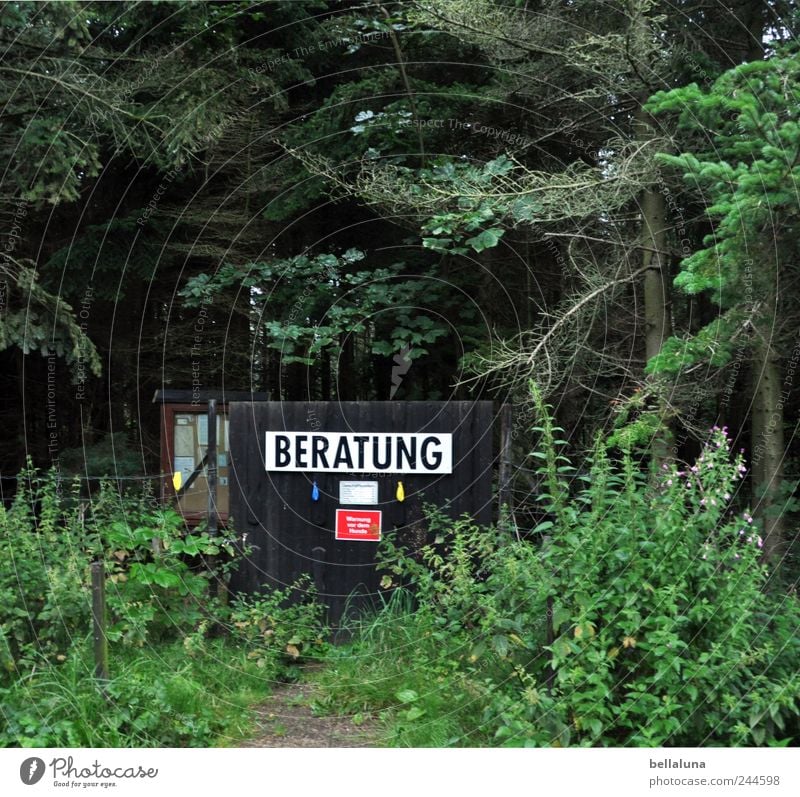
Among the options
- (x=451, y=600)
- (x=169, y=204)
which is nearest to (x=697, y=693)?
(x=451, y=600)

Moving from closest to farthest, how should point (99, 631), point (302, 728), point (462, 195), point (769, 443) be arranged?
point (99, 631), point (302, 728), point (769, 443), point (462, 195)

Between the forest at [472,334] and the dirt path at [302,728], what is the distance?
0.08 m

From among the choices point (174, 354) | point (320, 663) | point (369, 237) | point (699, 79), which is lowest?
point (320, 663)

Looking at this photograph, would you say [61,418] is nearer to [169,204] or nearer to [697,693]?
[169,204]

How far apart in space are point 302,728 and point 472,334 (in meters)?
3.37

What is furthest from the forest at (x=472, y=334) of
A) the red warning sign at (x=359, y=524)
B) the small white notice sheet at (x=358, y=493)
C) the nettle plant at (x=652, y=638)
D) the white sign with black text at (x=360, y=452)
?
the white sign with black text at (x=360, y=452)

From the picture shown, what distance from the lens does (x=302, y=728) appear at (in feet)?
14.4

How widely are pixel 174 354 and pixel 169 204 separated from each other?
1.78m

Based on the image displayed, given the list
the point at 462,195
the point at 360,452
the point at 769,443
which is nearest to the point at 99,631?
the point at 360,452

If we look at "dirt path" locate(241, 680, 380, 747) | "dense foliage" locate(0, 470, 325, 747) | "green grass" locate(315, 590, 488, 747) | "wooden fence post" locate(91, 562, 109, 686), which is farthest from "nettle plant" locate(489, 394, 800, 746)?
"wooden fence post" locate(91, 562, 109, 686)

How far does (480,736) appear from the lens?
12.6ft

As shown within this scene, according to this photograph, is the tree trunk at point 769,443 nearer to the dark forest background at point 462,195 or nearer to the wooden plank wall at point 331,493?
the dark forest background at point 462,195

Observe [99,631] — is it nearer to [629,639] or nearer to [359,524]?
[359,524]

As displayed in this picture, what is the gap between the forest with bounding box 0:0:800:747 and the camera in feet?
12.3
